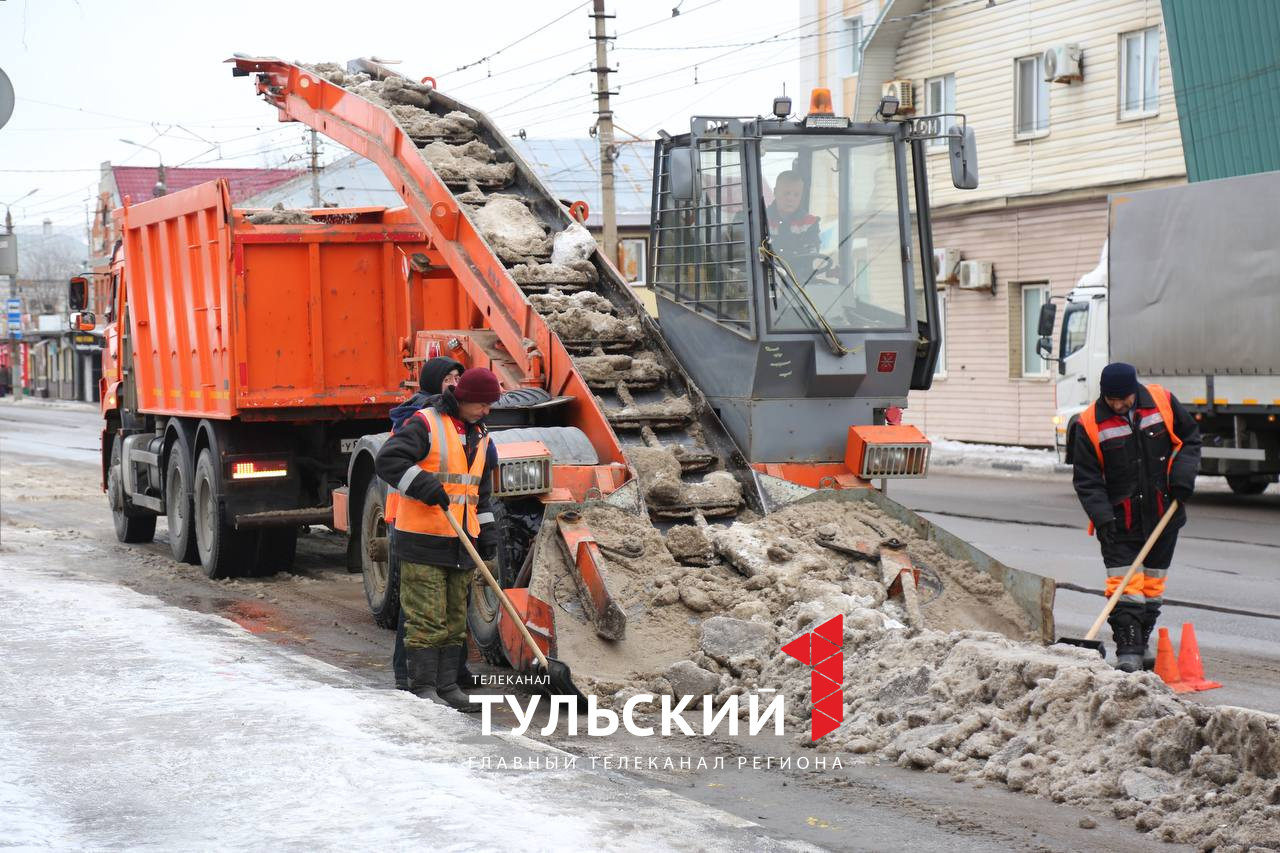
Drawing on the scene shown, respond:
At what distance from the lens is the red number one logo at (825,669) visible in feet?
22.6

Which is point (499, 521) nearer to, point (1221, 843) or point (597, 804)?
point (597, 804)

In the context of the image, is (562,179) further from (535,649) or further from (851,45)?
(535,649)

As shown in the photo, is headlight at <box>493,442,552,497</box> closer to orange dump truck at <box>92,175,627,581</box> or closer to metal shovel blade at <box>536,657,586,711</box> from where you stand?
metal shovel blade at <box>536,657,586,711</box>

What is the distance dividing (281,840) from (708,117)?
5751 millimetres

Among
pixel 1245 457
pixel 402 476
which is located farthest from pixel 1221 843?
pixel 1245 457

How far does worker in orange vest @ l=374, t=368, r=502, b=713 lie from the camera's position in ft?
25.1

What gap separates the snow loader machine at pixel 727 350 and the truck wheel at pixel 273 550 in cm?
246

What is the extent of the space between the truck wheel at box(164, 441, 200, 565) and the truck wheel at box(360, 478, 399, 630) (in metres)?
3.07

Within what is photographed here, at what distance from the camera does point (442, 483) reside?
25.2 ft

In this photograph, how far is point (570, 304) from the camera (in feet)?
33.7

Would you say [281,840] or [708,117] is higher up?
[708,117]

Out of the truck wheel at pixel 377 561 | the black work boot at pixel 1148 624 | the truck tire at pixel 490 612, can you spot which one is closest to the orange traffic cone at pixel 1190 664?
the black work boot at pixel 1148 624

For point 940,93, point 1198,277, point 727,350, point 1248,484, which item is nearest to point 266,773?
point 727,350

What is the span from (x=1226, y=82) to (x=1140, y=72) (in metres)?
2.82
